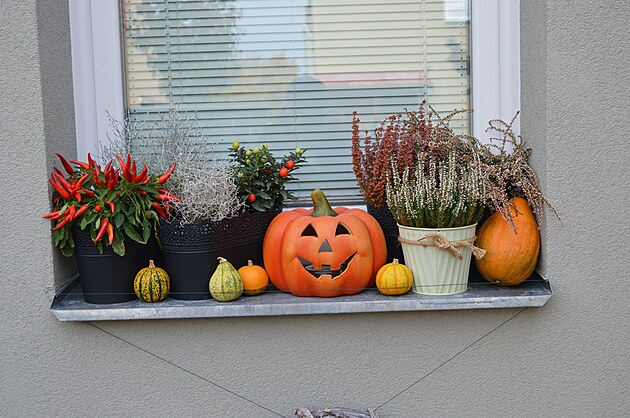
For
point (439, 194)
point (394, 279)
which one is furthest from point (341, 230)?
point (439, 194)

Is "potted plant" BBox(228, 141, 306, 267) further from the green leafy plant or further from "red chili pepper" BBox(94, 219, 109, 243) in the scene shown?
"red chili pepper" BBox(94, 219, 109, 243)

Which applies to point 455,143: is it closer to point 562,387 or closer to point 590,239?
point 590,239

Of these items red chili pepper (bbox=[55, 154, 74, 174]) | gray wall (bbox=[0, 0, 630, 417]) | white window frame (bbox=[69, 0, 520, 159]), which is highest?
white window frame (bbox=[69, 0, 520, 159])

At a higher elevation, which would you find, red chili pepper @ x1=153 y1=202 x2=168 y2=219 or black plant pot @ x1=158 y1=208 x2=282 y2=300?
red chili pepper @ x1=153 y1=202 x2=168 y2=219

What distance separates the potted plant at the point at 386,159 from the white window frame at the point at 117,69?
36 cm

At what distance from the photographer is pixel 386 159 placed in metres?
2.34

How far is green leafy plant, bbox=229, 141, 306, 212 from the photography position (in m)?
2.41

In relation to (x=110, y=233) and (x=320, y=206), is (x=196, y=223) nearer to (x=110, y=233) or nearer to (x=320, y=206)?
(x=110, y=233)

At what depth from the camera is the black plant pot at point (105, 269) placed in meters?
2.26

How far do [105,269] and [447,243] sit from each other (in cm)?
107

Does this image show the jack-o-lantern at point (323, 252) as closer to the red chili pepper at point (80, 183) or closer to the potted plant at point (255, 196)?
the potted plant at point (255, 196)

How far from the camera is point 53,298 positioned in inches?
90.4

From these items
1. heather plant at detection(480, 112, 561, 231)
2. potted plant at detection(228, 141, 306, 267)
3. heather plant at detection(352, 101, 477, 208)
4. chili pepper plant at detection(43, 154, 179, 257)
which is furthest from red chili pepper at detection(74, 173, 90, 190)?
heather plant at detection(480, 112, 561, 231)

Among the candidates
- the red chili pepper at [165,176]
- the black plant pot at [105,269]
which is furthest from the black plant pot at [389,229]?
the black plant pot at [105,269]
